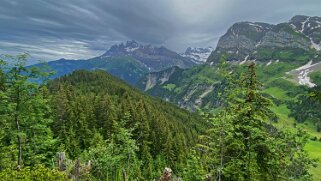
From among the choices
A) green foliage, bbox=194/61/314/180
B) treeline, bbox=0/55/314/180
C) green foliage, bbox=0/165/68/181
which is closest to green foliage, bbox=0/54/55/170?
treeline, bbox=0/55/314/180

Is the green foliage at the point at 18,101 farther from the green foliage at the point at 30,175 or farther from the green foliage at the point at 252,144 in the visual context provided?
the green foliage at the point at 252,144

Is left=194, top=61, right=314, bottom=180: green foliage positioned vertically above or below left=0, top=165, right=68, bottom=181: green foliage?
above

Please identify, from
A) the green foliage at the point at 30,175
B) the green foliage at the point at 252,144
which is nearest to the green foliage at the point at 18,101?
the green foliage at the point at 30,175

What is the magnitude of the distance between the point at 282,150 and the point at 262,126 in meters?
2.20

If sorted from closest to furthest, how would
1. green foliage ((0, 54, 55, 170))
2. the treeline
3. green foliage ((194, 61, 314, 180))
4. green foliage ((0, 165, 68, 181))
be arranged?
green foliage ((0, 165, 68, 181)) → the treeline → green foliage ((194, 61, 314, 180)) → green foliage ((0, 54, 55, 170))

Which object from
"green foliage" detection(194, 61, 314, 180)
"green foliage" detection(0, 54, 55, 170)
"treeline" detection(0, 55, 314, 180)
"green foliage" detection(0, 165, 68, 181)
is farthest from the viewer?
"green foliage" detection(0, 54, 55, 170)

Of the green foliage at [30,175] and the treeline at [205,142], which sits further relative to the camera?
the treeline at [205,142]

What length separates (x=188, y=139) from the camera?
407 ft

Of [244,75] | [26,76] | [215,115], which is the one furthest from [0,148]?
[244,75]

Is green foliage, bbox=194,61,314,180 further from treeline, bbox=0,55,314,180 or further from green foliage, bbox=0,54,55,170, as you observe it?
green foliage, bbox=0,54,55,170

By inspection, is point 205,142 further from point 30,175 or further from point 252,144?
point 30,175

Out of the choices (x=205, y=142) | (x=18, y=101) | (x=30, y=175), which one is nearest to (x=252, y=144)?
(x=205, y=142)

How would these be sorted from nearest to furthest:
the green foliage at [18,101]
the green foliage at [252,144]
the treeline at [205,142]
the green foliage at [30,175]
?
the green foliage at [30,175] → the treeline at [205,142] → the green foliage at [252,144] → the green foliage at [18,101]

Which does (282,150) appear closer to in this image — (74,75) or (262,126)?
(262,126)
